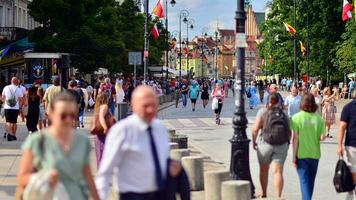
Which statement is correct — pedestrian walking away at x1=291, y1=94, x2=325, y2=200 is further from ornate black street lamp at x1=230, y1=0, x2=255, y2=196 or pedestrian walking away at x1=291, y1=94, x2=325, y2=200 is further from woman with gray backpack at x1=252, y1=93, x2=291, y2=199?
ornate black street lamp at x1=230, y1=0, x2=255, y2=196

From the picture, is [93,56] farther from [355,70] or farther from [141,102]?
[141,102]

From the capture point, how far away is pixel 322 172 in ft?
46.8

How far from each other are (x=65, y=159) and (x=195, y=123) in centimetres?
2391

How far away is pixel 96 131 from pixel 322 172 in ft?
15.8

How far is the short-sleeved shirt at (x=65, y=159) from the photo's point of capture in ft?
17.7

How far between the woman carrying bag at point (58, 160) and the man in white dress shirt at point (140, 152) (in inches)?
11.6

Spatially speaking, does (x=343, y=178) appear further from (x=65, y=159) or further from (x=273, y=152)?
(x=65, y=159)

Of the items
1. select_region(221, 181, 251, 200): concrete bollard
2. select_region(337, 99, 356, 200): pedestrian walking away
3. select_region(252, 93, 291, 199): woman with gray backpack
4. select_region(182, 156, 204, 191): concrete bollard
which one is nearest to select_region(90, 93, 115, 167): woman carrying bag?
select_region(182, 156, 204, 191): concrete bollard

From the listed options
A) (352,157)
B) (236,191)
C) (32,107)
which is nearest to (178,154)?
(352,157)

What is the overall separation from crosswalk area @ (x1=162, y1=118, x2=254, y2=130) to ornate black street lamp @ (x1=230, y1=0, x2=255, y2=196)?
571 inches

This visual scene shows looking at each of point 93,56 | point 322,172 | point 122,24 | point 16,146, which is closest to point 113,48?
point 93,56

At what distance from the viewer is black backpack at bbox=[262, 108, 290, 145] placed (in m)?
Answer: 10.3

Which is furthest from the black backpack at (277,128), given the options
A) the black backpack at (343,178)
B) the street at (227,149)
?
the street at (227,149)

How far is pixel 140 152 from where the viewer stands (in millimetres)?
5777
